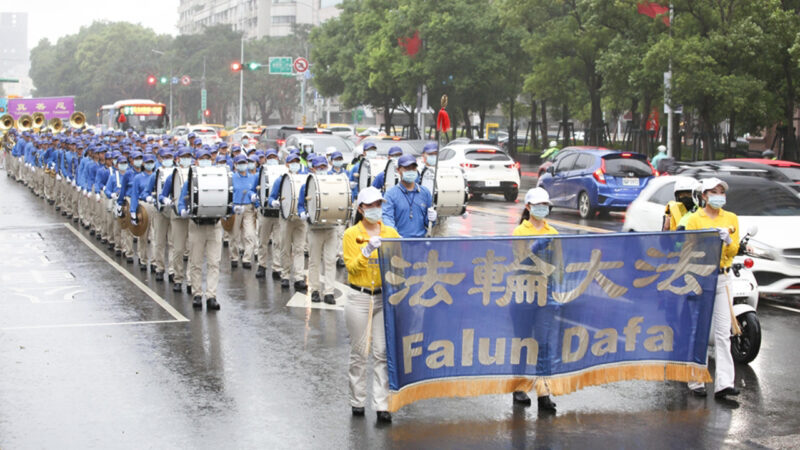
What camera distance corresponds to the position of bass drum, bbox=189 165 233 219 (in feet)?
44.2

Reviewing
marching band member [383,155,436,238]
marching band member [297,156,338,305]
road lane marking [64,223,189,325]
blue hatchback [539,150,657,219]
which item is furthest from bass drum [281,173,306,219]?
blue hatchback [539,150,657,219]

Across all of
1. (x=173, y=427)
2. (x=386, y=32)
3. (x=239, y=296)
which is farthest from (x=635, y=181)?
(x=386, y=32)

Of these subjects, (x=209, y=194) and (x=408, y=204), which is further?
(x=209, y=194)

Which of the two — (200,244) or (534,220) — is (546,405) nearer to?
(534,220)

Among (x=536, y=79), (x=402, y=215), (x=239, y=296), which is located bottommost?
(x=239, y=296)

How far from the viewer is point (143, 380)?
Answer: 9477mm

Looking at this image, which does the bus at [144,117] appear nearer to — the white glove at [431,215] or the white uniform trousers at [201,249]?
the white uniform trousers at [201,249]

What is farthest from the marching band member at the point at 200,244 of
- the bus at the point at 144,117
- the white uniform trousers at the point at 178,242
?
the bus at the point at 144,117

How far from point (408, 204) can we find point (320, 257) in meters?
2.92

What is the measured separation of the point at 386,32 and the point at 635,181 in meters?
29.9

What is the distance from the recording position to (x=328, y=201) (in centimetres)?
1385

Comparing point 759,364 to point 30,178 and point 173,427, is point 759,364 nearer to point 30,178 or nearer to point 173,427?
point 173,427

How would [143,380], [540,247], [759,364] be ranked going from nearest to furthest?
[540,247]
[143,380]
[759,364]

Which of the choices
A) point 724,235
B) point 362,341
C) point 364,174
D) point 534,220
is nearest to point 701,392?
point 724,235
